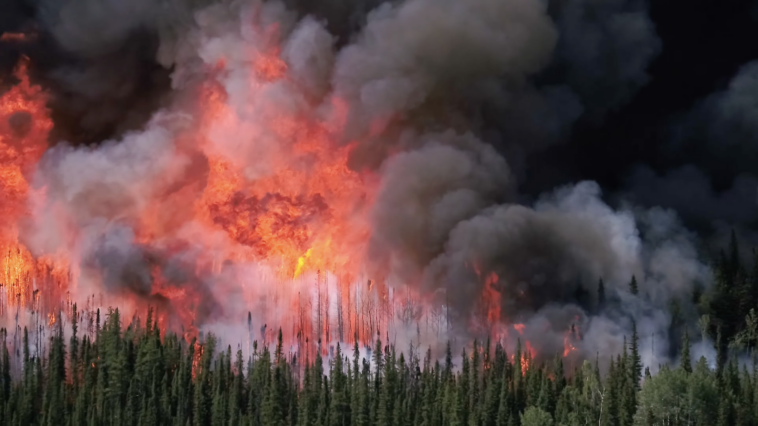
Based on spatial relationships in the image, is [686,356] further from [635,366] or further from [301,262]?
[301,262]

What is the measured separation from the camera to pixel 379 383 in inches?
5231

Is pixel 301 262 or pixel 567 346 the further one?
pixel 301 262

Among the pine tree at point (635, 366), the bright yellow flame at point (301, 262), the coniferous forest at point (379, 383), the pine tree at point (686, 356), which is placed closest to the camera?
the coniferous forest at point (379, 383)

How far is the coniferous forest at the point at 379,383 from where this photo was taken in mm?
119875

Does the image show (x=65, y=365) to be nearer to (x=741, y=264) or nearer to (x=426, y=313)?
(x=426, y=313)

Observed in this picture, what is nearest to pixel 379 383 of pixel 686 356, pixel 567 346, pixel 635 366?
pixel 567 346

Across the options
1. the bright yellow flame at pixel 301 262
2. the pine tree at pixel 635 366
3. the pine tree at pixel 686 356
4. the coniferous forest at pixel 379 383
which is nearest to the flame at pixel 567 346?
the coniferous forest at pixel 379 383

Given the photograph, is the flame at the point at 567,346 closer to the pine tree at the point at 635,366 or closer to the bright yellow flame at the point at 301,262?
the pine tree at the point at 635,366

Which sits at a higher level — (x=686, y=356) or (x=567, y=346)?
(x=567, y=346)

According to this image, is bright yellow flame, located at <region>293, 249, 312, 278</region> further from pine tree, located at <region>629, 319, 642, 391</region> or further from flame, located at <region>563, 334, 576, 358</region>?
pine tree, located at <region>629, 319, 642, 391</region>

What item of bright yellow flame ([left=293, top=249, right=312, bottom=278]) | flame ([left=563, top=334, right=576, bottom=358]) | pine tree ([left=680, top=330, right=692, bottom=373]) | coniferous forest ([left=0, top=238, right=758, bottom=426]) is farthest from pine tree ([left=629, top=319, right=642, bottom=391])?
bright yellow flame ([left=293, top=249, right=312, bottom=278])

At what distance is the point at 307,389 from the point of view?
132 metres

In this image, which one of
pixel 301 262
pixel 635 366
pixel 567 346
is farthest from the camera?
pixel 301 262

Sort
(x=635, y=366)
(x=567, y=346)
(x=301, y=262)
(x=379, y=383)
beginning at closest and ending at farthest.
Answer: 1. (x=635, y=366)
2. (x=379, y=383)
3. (x=567, y=346)
4. (x=301, y=262)
